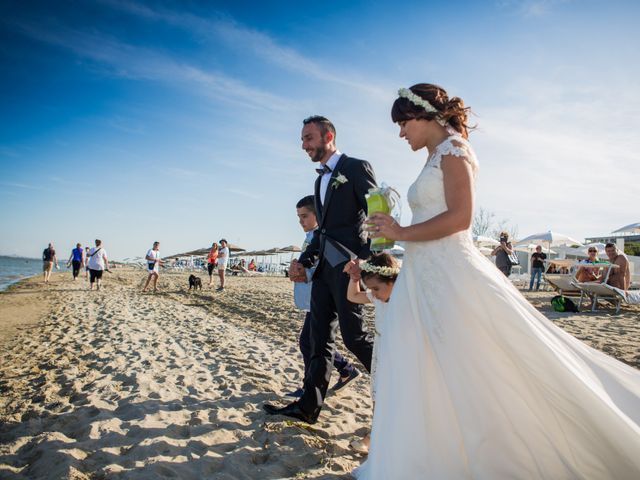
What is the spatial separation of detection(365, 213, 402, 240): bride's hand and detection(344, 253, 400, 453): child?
502 millimetres

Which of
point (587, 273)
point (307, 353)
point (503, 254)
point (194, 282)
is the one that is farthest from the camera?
point (194, 282)

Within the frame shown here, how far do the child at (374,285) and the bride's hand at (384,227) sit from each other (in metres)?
0.50

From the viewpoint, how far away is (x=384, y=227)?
1957 mm

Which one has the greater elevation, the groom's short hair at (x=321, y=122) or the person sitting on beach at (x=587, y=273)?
the groom's short hair at (x=321, y=122)

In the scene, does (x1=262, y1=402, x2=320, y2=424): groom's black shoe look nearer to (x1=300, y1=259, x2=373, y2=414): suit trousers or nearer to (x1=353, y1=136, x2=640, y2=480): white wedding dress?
(x1=300, y1=259, x2=373, y2=414): suit trousers

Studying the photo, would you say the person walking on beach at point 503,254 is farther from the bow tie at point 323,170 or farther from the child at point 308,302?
the bow tie at point 323,170

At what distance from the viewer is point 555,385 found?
1.60 meters

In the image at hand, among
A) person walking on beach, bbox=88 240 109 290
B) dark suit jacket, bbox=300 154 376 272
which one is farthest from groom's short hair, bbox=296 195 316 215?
person walking on beach, bbox=88 240 109 290

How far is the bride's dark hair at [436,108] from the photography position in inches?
79.7

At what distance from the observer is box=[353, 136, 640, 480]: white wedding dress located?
1574 millimetres

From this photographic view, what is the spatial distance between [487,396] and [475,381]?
3.0 inches

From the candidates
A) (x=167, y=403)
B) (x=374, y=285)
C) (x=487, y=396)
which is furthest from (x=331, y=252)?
(x=167, y=403)

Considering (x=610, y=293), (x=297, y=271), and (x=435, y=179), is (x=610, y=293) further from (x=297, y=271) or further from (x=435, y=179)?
(x=435, y=179)

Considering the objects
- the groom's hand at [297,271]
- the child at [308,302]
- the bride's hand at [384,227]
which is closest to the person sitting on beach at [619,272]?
the child at [308,302]
